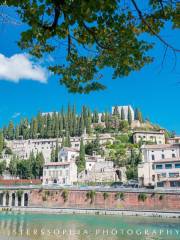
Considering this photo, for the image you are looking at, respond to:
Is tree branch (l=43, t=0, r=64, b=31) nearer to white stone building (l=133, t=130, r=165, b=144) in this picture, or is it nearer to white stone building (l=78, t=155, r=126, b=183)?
white stone building (l=78, t=155, r=126, b=183)

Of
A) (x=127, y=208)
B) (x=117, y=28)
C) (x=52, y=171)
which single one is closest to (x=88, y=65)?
(x=117, y=28)

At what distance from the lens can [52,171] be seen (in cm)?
6750

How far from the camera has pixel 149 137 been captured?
90.5m

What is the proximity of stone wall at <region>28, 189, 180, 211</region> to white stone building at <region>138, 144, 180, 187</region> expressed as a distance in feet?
20.0

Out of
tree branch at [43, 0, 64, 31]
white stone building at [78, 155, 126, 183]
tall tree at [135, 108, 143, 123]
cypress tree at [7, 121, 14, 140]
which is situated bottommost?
white stone building at [78, 155, 126, 183]

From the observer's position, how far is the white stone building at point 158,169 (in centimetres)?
4748

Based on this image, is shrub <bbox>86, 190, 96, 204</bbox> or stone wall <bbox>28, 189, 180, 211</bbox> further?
shrub <bbox>86, 190, 96, 204</bbox>

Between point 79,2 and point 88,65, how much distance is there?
6.93 feet

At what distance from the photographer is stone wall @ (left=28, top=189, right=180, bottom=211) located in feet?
132

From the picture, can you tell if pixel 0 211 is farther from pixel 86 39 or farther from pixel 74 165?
pixel 86 39

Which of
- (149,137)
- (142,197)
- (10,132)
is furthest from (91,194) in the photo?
(10,132)

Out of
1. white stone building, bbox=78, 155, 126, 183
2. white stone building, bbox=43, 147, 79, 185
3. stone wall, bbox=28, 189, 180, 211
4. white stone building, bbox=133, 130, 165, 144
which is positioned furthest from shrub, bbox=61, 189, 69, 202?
white stone building, bbox=133, 130, 165, 144

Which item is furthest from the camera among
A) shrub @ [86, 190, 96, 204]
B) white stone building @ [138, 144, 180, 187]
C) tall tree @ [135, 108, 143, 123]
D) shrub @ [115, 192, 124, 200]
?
tall tree @ [135, 108, 143, 123]

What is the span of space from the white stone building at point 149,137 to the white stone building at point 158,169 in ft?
91.5
